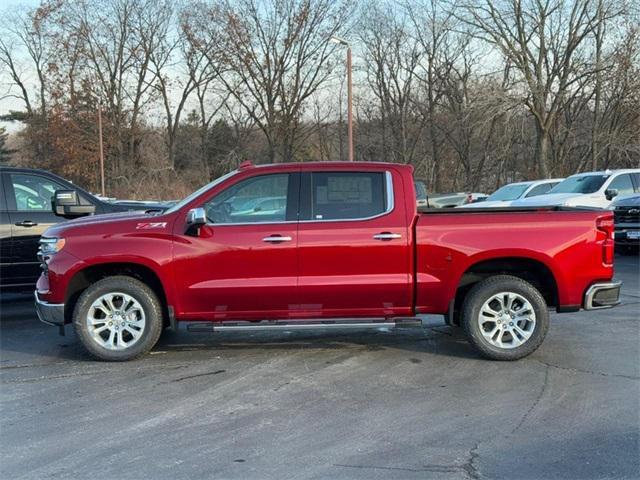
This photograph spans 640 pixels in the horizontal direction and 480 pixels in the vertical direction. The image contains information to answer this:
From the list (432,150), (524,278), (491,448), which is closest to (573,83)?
(432,150)

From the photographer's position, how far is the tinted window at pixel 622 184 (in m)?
15.8

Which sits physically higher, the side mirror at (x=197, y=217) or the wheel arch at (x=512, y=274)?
the side mirror at (x=197, y=217)

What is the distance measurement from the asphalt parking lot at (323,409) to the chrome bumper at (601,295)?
1.74ft

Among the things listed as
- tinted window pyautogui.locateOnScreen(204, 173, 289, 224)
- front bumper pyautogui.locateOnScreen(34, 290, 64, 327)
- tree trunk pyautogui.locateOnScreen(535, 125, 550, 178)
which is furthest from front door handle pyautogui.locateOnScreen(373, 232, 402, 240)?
tree trunk pyautogui.locateOnScreen(535, 125, 550, 178)

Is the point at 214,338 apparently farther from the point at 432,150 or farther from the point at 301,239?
the point at 432,150

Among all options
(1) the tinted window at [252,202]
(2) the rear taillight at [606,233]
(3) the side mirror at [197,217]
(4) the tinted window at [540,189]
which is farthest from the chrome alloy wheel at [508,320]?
→ (4) the tinted window at [540,189]

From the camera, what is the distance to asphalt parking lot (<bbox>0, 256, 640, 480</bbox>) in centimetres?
384

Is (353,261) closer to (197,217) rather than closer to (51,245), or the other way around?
(197,217)

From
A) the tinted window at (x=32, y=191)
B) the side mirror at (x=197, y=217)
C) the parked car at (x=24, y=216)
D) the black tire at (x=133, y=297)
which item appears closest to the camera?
the side mirror at (x=197, y=217)

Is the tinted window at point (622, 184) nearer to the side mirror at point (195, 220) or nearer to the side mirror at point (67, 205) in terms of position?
the side mirror at point (67, 205)

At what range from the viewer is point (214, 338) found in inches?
279

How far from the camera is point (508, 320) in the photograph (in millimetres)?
5949

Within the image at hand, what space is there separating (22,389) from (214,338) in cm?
218

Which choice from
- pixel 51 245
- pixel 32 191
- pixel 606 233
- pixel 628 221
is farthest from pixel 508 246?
pixel 628 221
